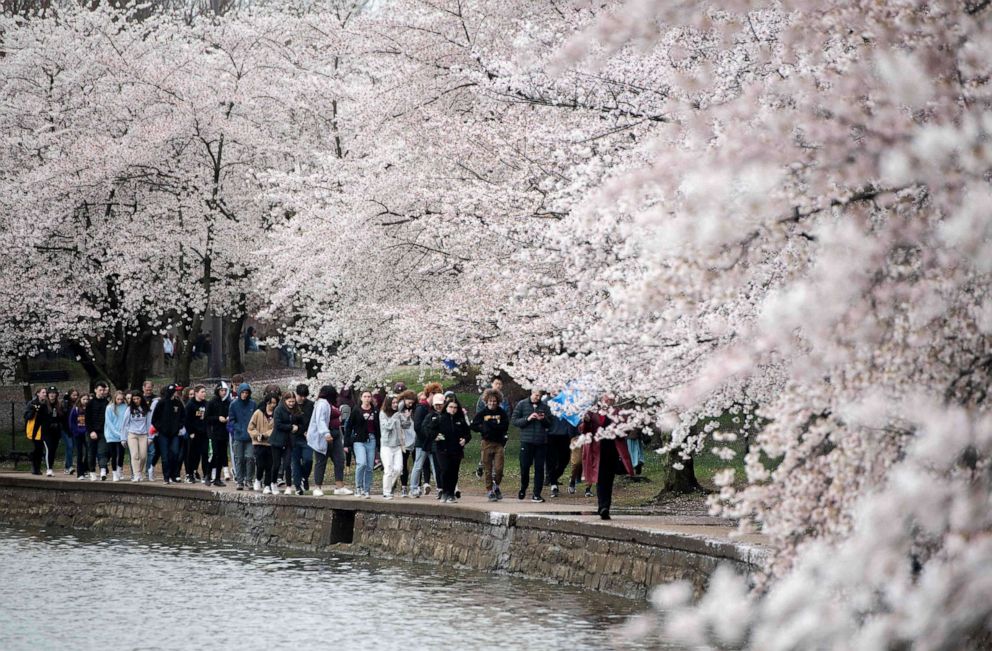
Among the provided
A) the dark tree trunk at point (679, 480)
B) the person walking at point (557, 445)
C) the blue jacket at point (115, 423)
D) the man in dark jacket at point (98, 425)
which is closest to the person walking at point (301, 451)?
the person walking at point (557, 445)

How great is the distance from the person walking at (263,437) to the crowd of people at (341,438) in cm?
1

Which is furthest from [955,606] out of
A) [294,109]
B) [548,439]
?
[294,109]

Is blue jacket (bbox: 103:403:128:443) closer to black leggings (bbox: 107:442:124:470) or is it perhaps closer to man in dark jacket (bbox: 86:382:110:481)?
man in dark jacket (bbox: 86:382:110:481)

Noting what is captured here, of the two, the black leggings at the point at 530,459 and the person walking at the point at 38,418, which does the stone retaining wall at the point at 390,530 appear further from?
the black leggings at the point at 530,459

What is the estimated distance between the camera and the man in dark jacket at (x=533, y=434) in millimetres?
21094

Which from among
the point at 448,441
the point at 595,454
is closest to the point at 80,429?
the point at 448,441

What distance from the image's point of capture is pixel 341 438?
71.7 ft

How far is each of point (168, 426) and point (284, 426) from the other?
3.78m

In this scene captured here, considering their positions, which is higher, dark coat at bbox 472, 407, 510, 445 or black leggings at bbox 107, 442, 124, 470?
dark coat at bbox 472, 407, 510, 445

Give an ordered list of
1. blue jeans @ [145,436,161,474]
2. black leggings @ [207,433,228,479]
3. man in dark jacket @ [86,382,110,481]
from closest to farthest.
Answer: black leggings @ [207,433,228,479] → man in dark jacket @ [86,382,110,481] → blue jeans @ [145,436,161,474]

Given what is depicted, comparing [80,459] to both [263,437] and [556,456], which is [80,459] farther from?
[556,456]

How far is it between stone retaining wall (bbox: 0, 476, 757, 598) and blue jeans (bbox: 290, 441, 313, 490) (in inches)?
26.6

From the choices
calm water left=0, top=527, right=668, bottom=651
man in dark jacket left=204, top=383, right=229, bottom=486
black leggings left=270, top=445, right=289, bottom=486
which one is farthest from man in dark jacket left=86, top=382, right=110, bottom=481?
calm water left=0, top=527, right=668, bottom=651

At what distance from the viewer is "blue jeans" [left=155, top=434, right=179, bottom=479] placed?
80.4ft
